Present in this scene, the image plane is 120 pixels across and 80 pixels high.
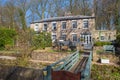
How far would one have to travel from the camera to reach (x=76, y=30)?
104 ft

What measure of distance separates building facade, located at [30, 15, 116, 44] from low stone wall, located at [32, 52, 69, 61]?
12722 millimetres

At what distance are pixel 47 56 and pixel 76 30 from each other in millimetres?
14433

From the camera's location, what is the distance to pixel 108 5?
120 feet

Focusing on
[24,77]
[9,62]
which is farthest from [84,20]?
[24,77]

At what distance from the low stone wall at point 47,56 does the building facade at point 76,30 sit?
12722 mm

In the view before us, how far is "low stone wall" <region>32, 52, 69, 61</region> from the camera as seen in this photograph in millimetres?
18000

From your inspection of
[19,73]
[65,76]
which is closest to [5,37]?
[19,73]

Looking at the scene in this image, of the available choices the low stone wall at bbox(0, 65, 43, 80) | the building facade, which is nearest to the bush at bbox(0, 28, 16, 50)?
the building facade

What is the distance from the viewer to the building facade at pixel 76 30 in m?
30.5

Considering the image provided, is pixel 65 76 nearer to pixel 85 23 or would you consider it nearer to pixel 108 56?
pixel 108 56

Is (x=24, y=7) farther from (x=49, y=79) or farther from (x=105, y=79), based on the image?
(x=49, y=79)

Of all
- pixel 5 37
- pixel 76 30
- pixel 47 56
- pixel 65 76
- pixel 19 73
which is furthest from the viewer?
pixel 76 30

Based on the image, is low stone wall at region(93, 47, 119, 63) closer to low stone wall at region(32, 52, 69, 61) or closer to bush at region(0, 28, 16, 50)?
low stone wall at region(32, 52, 69, 61)

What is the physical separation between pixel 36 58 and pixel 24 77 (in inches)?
563
